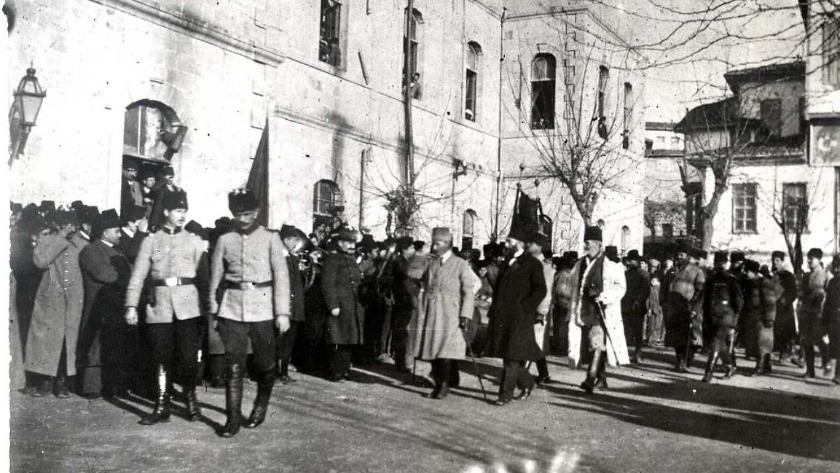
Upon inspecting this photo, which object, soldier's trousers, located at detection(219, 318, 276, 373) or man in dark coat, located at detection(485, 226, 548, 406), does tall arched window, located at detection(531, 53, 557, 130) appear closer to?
man in dark coat, located at detection(485, 226, 548, 406)

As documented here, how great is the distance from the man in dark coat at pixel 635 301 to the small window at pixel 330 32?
25.8 ft

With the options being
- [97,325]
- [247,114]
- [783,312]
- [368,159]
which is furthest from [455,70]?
[97,325]

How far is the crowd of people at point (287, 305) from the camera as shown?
7082 millimetres

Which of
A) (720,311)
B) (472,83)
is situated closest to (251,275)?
(720,311)

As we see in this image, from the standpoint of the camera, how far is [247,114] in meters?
13.9

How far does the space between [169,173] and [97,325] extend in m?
4.39

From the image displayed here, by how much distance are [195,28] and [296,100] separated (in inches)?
151

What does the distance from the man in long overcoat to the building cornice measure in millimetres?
4582

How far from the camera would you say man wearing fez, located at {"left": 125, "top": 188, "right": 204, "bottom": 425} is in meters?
7.10

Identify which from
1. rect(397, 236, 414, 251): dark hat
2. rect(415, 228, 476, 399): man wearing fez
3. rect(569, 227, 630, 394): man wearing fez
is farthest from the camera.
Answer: rect(397, 236, 414, 251): dark hat

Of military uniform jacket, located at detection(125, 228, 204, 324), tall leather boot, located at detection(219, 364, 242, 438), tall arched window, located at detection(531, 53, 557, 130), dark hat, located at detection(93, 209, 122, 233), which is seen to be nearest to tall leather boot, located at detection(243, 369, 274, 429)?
tall leather boot, located at detection(219, 364, 242, 438)

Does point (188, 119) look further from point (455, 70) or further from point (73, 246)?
point (455, 70)

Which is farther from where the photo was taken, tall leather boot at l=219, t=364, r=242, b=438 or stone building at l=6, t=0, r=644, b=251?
stone building at l=6, t=0, r=644, b=251

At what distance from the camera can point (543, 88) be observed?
83.9ft
